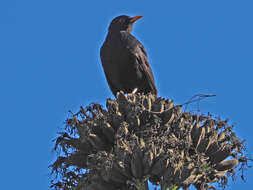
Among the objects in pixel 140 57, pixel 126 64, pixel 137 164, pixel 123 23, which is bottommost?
pixel 137 164

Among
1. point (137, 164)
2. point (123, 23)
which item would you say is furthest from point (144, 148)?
point (123, 23)

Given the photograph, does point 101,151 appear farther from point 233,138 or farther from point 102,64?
point 102,64

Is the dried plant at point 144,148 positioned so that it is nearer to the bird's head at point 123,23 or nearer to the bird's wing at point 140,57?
the bird's wing at point 140,57

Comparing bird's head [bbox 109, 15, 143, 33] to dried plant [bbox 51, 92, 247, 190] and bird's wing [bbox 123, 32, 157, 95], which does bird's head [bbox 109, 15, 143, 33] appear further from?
dried plant [bbox 51, 92, 247, 190]

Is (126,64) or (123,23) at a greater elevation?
(123,23)

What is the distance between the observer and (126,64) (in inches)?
333

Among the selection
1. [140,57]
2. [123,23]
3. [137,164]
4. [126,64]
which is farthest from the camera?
[123,23]

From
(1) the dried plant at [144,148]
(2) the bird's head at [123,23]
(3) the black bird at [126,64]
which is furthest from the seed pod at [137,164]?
(2) the bird's head at [123,23]

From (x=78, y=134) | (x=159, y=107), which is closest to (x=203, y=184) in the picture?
(x=159, y=107)

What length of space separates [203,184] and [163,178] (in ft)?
1.73

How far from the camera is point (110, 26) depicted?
370 inches

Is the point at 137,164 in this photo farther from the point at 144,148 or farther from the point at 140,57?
the point at 140,57

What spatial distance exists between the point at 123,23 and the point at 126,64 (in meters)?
1.31

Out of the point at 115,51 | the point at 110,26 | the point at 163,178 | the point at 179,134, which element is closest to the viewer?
the point at 163,178
